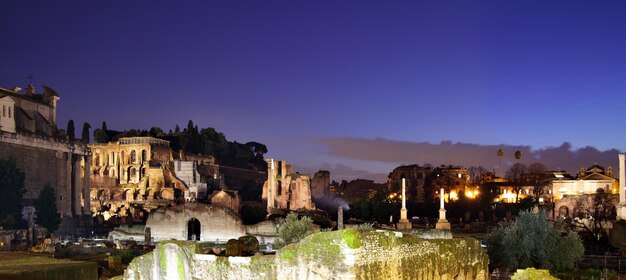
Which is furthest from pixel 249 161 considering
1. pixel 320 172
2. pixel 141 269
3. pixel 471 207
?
pixel 141 269

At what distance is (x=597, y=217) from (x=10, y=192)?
43092 mm

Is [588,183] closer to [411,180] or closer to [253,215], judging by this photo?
[411,180]

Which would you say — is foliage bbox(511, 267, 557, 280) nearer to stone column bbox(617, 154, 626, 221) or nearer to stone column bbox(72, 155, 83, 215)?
stone column bbox(617, 154, 626, 221)

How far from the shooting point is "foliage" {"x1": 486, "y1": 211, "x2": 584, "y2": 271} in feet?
82.3

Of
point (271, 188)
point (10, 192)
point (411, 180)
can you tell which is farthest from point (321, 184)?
point (10, 192)

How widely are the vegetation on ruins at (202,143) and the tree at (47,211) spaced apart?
5309cm

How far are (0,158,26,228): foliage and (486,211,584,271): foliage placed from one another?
118ft

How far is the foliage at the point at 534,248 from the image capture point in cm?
2509

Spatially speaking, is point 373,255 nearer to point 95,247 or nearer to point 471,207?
point 95,247

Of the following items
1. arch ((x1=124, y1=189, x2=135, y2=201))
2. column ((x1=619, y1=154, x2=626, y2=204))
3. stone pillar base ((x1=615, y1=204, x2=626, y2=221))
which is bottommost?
arch ((x1=124, y1=189, x2=135, y2=201))

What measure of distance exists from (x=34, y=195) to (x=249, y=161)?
74.5 metres

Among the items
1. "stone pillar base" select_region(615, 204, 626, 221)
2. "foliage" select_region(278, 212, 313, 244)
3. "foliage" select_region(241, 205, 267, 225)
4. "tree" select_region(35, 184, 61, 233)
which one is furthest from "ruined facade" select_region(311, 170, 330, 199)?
"foliage" select_region(278, 212, 313, 244)

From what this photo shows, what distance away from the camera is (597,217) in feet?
152

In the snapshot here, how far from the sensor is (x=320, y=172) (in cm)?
8838
